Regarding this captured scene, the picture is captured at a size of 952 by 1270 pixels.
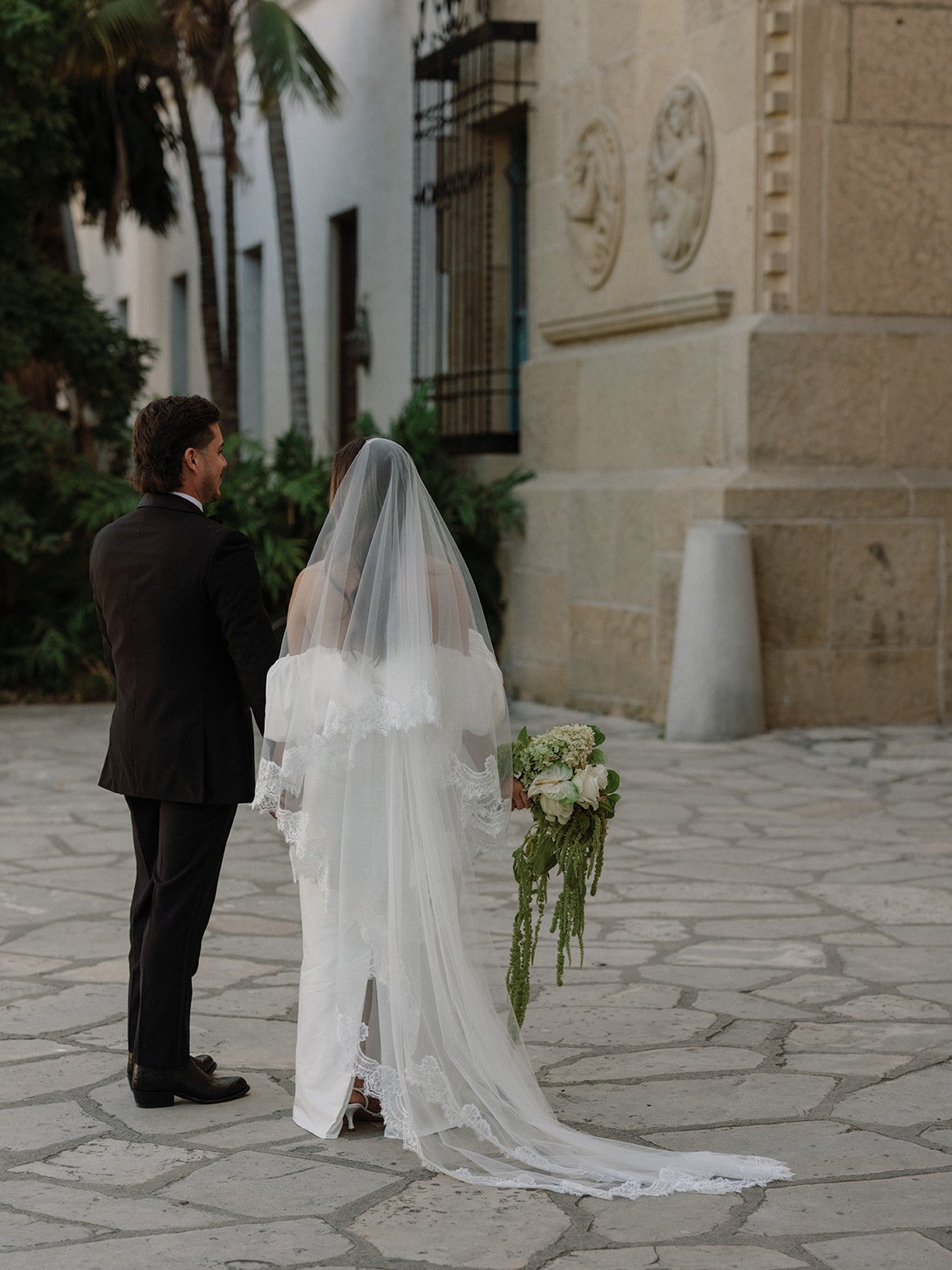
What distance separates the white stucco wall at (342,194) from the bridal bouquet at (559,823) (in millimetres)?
11874

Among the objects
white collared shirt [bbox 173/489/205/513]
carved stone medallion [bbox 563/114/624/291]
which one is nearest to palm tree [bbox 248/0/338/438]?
carved stone medallion [bbox 563/114/624/291]

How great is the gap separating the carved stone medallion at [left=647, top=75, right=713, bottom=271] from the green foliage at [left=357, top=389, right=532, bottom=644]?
93.3 inches

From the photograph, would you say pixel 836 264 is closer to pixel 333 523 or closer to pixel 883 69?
pixel 883 69

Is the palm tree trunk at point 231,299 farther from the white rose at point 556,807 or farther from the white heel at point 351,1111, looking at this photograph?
the white heel at point 351,1111

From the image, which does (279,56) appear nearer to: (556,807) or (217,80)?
(217,80)

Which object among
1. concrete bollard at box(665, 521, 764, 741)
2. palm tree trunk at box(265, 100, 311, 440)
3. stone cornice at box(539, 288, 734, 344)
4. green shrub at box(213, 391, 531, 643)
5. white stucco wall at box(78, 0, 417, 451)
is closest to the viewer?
concrete bollard at box(665, 521, 764, 741)

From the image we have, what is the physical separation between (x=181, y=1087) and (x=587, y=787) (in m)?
1.22

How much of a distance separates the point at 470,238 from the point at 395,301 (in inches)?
93.9

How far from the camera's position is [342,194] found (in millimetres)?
17719

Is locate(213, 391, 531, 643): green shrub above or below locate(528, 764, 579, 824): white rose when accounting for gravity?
above

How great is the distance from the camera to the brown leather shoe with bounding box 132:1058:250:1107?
4379mm

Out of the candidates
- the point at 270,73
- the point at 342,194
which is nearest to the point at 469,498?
the point at 270,73

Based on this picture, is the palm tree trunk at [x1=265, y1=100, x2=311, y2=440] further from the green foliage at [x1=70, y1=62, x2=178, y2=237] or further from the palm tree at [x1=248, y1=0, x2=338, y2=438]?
the green foliage at [x1=70, y1=62, x2=178, y2=237]

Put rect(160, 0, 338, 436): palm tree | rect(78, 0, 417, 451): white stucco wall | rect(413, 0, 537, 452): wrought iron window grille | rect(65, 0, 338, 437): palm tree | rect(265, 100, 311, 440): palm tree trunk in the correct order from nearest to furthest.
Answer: rect(413, 0, 537, 452): wrought iron window grille, rect(160, 0, 338, 436): palm tree, rect(65, 0, 338, 437): palm tree, rect(265, 100, 311, 440): palm tree trunk, rect(78, 0, 417, 451): white stucco wall
